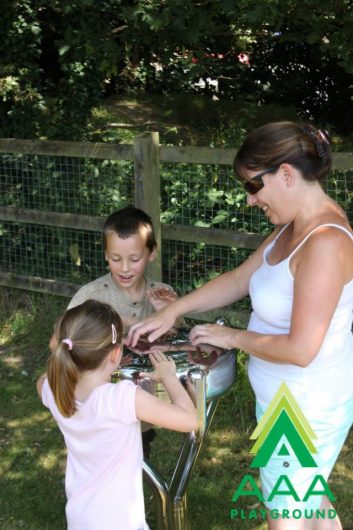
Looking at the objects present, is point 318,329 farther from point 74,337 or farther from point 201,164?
point 201,164

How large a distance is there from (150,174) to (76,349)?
318cm

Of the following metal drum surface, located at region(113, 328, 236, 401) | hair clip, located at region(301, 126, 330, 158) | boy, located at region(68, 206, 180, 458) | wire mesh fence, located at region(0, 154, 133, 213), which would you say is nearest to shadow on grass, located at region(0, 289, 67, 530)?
wire mesh fence, located at region(0, 154, 133, 213)

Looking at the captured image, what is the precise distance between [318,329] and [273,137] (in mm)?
547

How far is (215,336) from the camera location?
2.43 m

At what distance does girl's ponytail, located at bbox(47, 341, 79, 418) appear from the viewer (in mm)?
2150

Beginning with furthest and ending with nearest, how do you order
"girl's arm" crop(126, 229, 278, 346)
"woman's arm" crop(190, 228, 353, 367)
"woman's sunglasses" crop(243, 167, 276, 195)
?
1. "girl's arm" crop(126, 229, 278, 346)
2. "woman's sunglasses" crop(243, 167, 276, 195)
3. "woman's arm" crop(190, 228, 353, 367)

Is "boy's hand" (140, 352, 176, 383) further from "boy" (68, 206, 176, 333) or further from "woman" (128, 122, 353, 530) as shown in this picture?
"boy" (68, 206, 176, 333)

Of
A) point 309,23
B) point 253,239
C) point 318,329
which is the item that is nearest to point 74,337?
point 318,329

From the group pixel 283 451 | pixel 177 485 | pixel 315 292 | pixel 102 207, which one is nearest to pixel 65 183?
pixel 102 207

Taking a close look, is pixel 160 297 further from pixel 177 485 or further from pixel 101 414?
pixel 101 414

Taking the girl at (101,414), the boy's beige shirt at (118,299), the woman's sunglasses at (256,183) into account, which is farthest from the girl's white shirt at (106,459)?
the boy's beige shirt at (118,299)

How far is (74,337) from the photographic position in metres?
2.17

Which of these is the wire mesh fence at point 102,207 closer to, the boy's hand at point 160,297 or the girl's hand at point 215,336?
the boy's hand at point 160,297

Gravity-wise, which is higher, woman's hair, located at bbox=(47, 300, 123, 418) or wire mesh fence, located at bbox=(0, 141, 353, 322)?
woman's hair, located at bbox=(47, 300, 123, 418)
